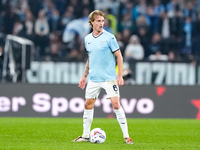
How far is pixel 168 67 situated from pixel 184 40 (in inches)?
108

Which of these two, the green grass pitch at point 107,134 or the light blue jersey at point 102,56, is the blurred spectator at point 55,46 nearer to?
the green grass pitch at point 107,134

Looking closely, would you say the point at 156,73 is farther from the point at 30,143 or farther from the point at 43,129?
the point at 30,143

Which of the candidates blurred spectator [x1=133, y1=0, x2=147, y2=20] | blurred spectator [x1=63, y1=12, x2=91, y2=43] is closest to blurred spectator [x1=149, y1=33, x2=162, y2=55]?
blurred spectator [x1=133, y1=0, x2=147, y2=20]

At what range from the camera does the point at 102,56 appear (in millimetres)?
9195

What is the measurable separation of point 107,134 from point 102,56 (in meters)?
2.49

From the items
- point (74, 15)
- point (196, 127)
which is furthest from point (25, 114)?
point (74, 15)

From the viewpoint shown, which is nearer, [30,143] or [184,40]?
[30,143]

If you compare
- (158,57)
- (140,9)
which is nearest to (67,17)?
(140,9)

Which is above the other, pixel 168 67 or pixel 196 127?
pixel 168 67

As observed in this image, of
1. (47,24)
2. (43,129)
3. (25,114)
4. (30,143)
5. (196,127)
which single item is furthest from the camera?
(47,24)

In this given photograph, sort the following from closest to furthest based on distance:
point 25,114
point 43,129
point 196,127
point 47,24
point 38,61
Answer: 1. point 43,129
2. point 196,127
3. point 25,114
4. point 38,61
5. point 47,24

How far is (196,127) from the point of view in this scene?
13195 mm

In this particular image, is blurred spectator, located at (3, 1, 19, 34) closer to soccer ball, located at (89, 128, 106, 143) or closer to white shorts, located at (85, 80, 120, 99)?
white shorts, located at (85, 80, 120, 99)

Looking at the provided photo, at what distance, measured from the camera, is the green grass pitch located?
8.86 m
